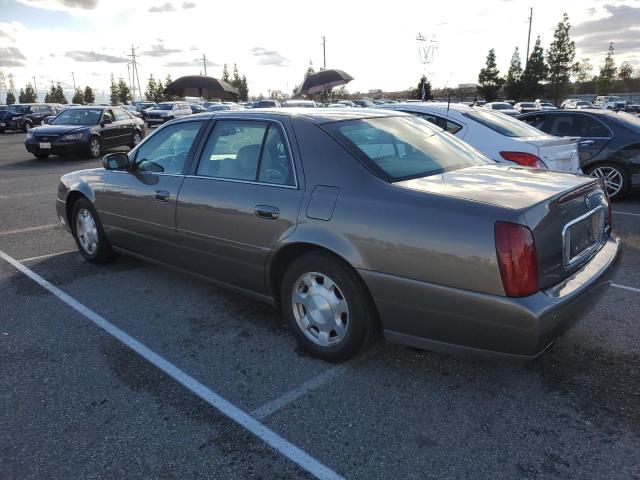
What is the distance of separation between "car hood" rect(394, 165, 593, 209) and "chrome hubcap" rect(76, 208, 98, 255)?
138 inches

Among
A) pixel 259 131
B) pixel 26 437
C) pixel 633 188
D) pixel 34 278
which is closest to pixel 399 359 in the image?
pixel 259 131

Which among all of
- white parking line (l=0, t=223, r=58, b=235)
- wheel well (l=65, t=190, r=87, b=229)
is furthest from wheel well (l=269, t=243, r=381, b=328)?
white parking line (l=0, t=223, r=58, b=235)

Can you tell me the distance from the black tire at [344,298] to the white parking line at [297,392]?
0.08 m

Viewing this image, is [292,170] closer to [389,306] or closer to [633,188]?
[389,306]

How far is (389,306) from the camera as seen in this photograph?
2830 millimetres

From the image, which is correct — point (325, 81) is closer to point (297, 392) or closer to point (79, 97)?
point (297, 392)

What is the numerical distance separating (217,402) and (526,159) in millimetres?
4710

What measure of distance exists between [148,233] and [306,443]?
2.55m

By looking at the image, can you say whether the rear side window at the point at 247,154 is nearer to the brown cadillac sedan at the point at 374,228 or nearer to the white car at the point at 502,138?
the brown cadillac sedan at the point at 374,228

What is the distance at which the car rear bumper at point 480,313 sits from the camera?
96.9 inches

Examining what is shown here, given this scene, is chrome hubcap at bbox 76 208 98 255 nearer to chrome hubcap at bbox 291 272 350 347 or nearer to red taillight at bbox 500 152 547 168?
chrome hubcap at bbox 291 272 350 347

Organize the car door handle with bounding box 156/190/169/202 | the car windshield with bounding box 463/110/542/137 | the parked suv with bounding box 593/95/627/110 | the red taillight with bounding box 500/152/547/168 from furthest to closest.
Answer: the parked suv with bounding box 593/95/627/110
the car windshield with bounding box 463/110/542/137
the red taillight with bounding box 500/152/547/168
the car door handle with bounding box 156/190/169/202

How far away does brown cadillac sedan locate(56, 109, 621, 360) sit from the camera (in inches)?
98.9

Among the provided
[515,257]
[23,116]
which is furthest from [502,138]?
[23,116]
